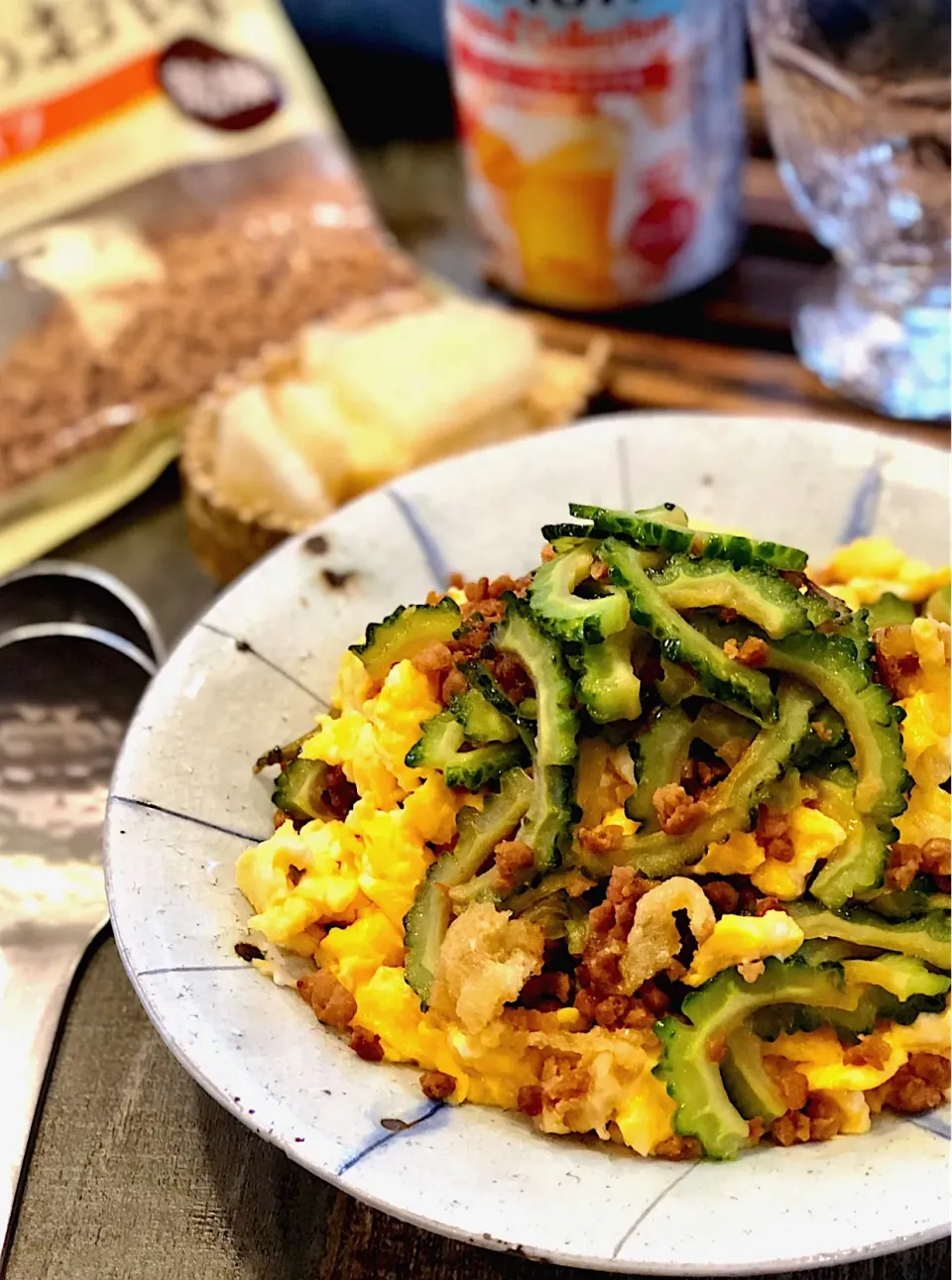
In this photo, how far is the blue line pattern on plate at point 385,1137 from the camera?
1.08 m

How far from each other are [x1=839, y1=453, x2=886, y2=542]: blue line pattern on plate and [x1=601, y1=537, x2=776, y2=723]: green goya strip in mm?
562

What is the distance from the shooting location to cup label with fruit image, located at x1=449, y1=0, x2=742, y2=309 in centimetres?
230

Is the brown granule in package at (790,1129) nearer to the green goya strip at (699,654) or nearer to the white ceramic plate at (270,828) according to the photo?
the white ceramic plate at (270,828)

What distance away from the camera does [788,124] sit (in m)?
2.27

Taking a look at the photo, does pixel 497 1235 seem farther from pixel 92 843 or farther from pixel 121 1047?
Answer: pixel 92 843

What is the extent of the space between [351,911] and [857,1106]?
0.53 metres

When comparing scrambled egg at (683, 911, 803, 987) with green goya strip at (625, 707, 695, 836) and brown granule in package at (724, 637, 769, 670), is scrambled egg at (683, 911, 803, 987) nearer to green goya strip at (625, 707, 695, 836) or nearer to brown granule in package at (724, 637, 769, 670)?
green goya strip at (625, 707, 695, 836)

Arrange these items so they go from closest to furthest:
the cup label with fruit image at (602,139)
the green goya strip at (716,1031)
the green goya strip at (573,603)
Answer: the green goya strip at (716,1031) → the green goya strip at (573,603) → the cup label with fruit image at (602,139)

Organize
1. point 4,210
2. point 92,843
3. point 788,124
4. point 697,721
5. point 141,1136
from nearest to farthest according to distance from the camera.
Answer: point 697,721 → point 141,1136 → point 92,843 → point 788,124 → point 4,210

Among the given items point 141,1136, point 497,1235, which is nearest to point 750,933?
point 497,1235

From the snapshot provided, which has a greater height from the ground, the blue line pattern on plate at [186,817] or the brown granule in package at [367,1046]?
the blue line pattern on plate at [186,817]

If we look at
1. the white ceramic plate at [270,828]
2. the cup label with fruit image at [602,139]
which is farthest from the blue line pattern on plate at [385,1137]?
the cup label with fruit image at [602,139]

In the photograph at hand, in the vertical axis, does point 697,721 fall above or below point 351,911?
above

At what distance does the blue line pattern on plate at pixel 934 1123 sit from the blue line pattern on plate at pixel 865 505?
2.66 feet
